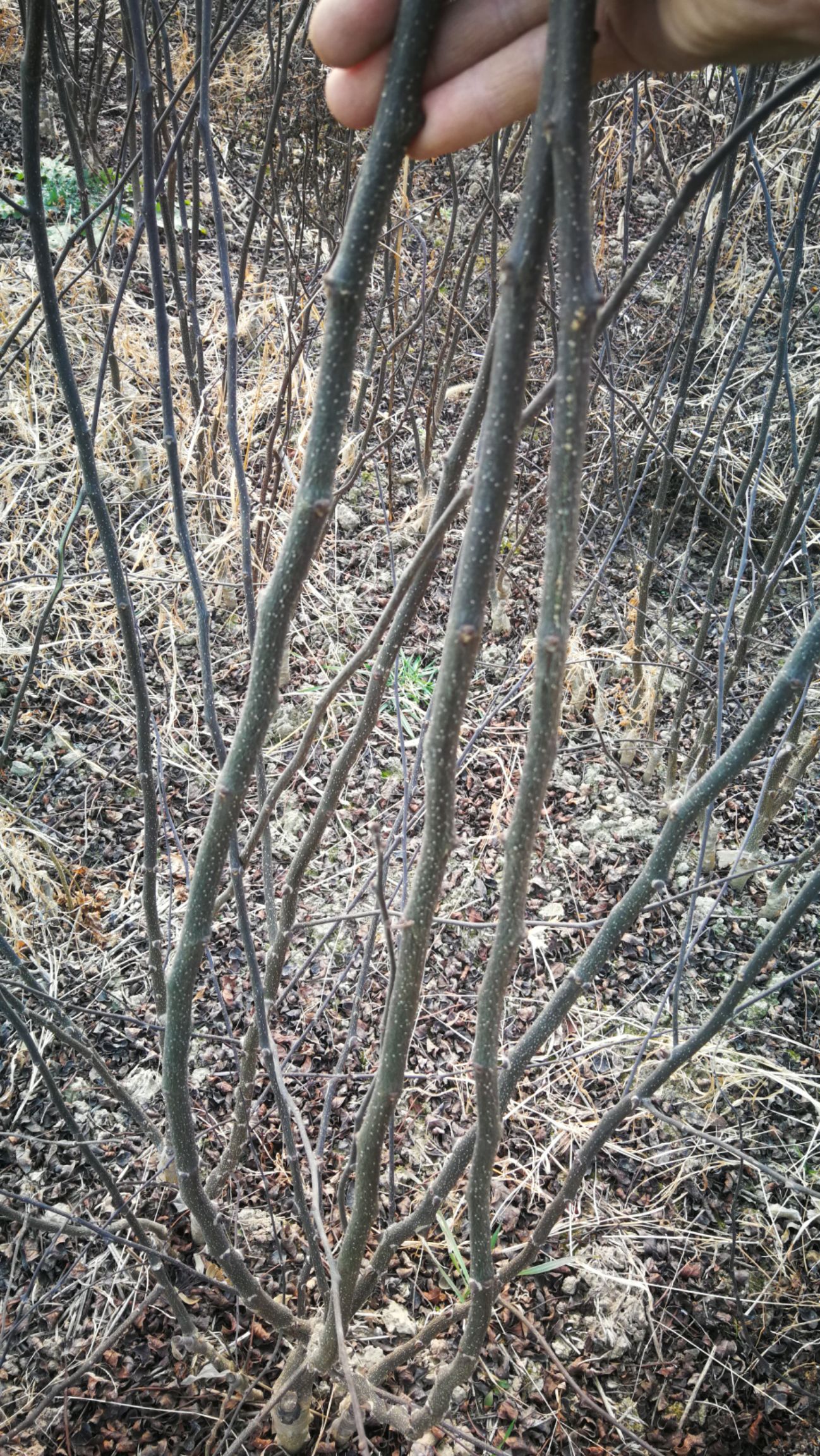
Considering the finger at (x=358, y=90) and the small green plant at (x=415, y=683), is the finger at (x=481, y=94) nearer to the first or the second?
the finger at (x=358, y=90)

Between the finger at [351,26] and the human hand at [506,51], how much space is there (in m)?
0.02

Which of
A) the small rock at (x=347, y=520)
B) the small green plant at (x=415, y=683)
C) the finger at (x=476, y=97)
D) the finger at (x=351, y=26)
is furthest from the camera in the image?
the small rock at (x=347, y=520)

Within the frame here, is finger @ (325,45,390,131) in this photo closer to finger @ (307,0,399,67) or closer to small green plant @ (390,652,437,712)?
finger @ (307,0,399,67)

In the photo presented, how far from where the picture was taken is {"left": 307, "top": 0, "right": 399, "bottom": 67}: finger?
73 centimetres

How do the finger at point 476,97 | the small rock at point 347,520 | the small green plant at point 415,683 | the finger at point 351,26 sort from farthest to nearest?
the small rock at point 347,520, the small green plant at point 415,683, the finger at point 476,97, the finger at point 351,26

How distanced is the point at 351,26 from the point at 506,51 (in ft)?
0.64

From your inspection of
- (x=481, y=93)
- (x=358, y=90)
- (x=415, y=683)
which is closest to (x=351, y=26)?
(x=358, y=90)

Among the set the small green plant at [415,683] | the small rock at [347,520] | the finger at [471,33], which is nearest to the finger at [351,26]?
the finger at [471,33]

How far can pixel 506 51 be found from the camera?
2.81 ft

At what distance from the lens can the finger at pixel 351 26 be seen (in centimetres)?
73

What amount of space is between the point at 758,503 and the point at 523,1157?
8.23ft

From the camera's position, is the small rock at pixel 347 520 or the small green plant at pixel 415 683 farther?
the small rock at pixel 347 520

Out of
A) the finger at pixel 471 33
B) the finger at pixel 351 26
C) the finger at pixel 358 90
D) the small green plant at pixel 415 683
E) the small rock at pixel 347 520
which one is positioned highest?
the finger at pixel 471 33

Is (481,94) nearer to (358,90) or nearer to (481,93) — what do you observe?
(481,93)
